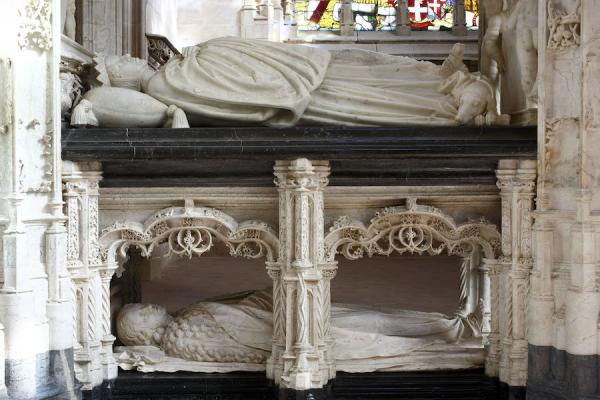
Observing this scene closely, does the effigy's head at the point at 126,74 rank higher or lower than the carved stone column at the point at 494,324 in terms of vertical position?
higher

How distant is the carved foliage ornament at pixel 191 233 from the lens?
5.00 metres

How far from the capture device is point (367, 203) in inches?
199

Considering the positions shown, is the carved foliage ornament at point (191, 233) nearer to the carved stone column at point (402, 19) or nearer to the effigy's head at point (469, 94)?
the effigy's head at point (469, 94)

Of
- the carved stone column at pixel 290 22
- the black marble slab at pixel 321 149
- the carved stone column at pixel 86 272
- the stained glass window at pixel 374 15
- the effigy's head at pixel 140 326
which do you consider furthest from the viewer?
the stained glass window at pixel 374 15

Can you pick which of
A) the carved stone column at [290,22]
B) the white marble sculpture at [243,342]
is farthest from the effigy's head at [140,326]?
the carved stone column at [290,22]

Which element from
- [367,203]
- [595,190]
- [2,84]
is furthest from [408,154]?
[2,84]

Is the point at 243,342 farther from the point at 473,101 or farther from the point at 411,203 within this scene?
the point at 473,101

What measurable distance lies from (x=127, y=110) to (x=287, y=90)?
848 mm

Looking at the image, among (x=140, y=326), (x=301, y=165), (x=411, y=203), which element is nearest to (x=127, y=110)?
(x=301, y=165)

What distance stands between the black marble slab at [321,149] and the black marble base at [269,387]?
A: 3.42ft

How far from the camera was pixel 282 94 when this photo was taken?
16.7 feet

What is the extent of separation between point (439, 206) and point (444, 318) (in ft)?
2.67

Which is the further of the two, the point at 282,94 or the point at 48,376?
the point at 282,94

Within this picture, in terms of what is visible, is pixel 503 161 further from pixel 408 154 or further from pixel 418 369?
pixel 418 369
